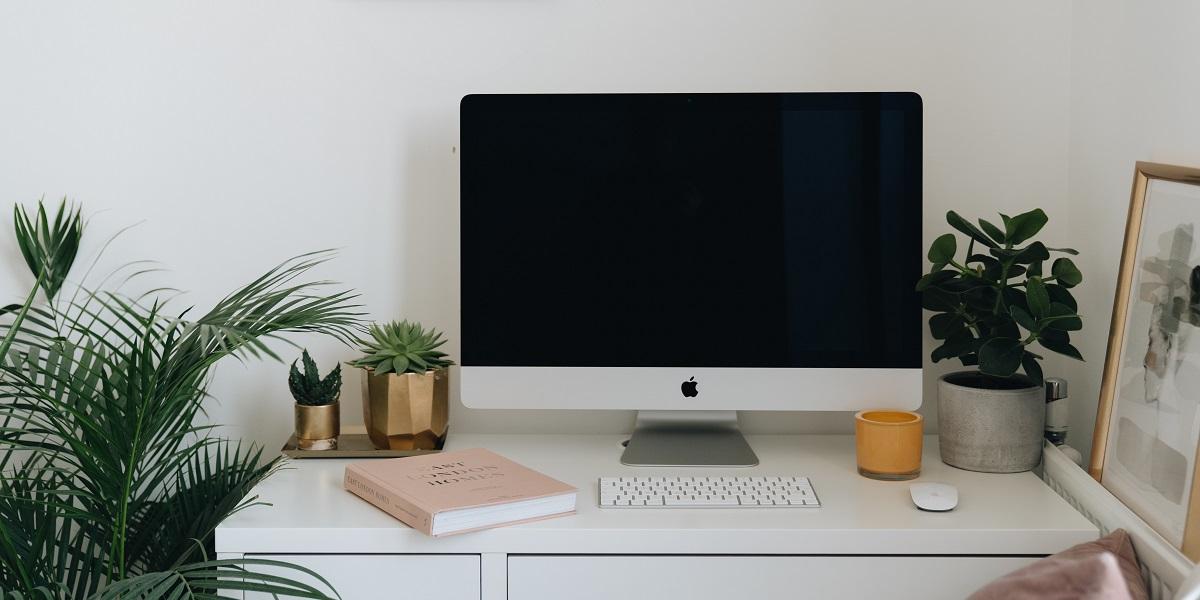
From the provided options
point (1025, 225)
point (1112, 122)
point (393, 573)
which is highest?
point (1112, 122)

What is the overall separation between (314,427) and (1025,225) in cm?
109

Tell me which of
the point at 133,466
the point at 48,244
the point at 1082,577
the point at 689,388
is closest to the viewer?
the point at 1082,577

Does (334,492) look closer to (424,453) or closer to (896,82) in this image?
(424,453)

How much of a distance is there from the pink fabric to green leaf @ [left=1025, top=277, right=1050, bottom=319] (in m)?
0.33

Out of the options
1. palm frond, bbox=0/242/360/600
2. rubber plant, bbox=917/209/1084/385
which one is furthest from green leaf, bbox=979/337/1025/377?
palm frond, bbox=0/242/360/600

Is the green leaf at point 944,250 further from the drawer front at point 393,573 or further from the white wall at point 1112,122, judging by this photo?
the drawer front at point 393,573

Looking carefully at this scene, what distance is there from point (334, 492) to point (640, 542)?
0.44m

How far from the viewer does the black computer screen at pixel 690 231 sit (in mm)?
1576

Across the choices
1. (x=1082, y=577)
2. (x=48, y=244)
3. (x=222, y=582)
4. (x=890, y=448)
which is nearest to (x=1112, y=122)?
(x=890, y=448)

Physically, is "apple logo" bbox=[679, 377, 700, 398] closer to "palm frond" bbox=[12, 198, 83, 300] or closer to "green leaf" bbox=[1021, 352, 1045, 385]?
"green leaf" bbox=[1021, 352, 1045, 385]

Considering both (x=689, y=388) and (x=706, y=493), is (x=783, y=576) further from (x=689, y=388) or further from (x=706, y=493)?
(x=689, y=388)

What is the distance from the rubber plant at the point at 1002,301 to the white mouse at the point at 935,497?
0.21m

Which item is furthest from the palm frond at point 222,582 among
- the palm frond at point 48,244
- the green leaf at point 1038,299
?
the green leaf at point 1038,299

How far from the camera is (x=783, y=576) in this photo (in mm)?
1310
